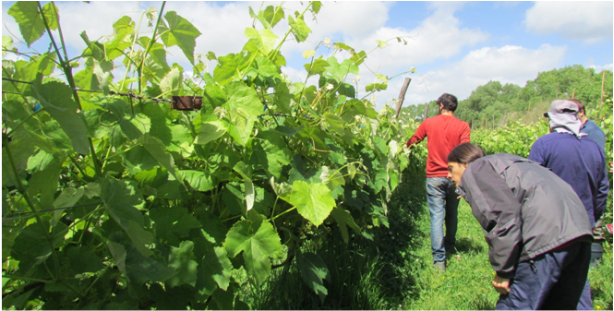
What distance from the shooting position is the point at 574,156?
301 cm

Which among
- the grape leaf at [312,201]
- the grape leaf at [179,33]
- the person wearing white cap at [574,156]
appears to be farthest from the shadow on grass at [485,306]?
the grape leaf at [179,33]

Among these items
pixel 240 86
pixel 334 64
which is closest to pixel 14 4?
pixel 240 86

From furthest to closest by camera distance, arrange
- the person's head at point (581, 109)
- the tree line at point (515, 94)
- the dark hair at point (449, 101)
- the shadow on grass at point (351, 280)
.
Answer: the tree line at point (515, 94) → the dark hair at point (449, 101) → the person's head at point (581, 109) → the shadow on grass at point (351, 280)

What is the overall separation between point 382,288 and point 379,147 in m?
1.52

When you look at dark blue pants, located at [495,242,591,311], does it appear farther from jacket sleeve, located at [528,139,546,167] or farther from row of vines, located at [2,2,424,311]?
jacket sleeve, located at [528,139,546,167]

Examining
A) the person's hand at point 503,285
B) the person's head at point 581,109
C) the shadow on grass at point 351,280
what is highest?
the person's head at point 581,109

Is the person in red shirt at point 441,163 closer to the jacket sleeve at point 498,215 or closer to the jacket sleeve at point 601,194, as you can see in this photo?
the jacket sleeve at point 601,194

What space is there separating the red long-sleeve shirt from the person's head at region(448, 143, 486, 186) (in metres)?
1.91

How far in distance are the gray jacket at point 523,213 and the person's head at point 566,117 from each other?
1.38 metres

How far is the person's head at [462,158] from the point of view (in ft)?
7.50

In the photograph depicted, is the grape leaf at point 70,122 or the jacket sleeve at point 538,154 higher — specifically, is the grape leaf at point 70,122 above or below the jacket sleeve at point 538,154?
above

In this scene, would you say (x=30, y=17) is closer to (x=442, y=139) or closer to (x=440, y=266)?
(x=442, y=139)

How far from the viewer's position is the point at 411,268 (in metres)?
4.09

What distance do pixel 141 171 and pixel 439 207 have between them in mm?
3745
